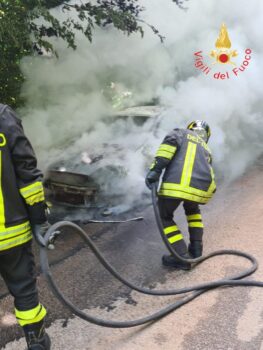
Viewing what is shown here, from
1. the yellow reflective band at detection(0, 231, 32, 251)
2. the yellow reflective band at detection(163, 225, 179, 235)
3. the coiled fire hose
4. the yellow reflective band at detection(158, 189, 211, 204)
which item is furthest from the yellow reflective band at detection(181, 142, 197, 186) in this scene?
the yellow reflective band at detection(0, 231, 32, 251)

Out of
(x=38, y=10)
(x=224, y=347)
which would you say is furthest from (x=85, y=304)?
(x=38, y=10)

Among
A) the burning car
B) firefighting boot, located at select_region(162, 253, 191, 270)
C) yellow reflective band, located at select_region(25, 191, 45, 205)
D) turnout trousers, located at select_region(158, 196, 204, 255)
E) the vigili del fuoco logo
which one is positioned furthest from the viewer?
the vigili del fuoco logo

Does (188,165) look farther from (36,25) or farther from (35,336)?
(36,25)

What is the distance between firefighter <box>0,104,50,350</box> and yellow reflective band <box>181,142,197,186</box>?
1.79 metres

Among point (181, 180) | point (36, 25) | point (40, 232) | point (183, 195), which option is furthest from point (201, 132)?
point (40, 232)

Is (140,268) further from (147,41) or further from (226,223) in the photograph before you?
(147,41)

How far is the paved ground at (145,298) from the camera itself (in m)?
2.98

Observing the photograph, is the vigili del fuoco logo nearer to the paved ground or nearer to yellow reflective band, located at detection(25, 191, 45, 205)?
the paved ground

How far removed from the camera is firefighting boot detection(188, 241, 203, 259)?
4.29m

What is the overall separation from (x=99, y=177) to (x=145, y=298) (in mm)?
2234

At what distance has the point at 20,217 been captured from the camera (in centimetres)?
259

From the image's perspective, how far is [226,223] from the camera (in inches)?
209

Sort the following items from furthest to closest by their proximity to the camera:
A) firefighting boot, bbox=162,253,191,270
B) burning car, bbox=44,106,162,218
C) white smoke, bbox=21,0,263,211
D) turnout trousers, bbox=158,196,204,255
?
white smoke, bbox=21,0,263,211, burning car, bbox=44,106,162,218, turnout trousers, bbox=158,196,204,255, firefighting boot, bbox=162,253,191,270

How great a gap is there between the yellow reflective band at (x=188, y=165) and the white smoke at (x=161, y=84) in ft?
6.36
